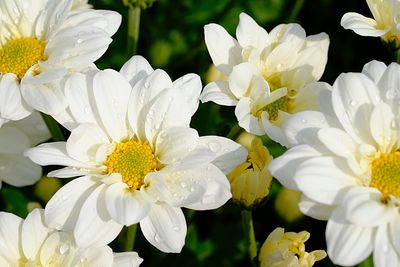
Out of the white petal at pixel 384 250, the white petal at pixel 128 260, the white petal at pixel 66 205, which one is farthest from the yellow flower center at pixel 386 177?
the white petal at pixel 66 205

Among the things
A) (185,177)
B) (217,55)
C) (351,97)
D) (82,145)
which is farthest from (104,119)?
(351,97)

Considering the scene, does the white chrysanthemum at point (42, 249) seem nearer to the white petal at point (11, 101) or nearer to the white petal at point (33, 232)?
the white petal at point (33, 232)

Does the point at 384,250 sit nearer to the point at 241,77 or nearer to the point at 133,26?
the point at 241,77

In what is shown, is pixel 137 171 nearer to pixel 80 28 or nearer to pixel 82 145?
pixel 82 145

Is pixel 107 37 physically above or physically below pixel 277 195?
above

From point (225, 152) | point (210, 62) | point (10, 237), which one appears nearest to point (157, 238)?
point (225, 152)

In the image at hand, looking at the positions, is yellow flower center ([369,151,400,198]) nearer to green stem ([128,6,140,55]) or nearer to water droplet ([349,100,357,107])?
water droplet ([349,100,357,107])

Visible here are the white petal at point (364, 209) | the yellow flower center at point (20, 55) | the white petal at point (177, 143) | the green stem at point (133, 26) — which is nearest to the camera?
the white petal at point (364, 209)
